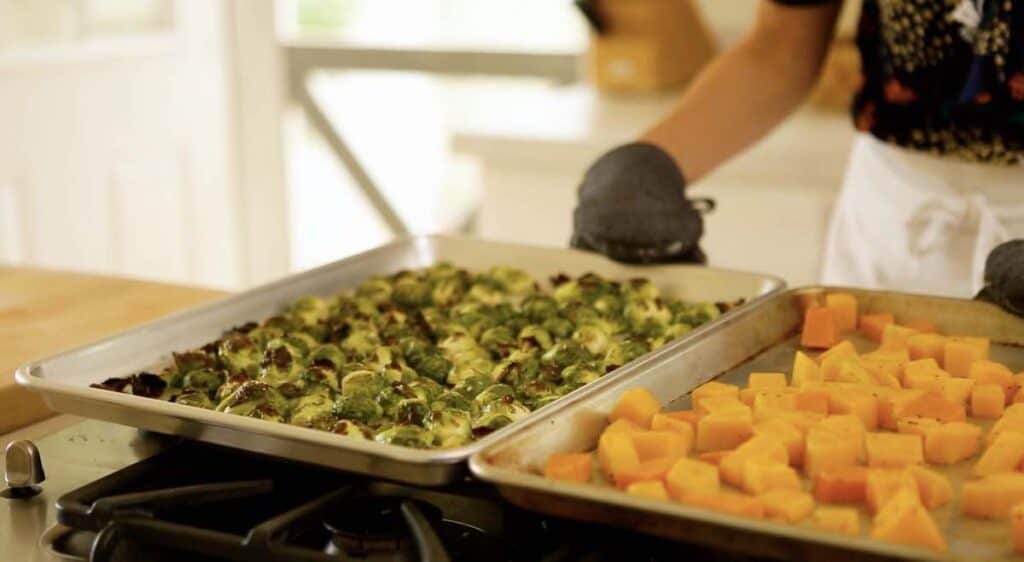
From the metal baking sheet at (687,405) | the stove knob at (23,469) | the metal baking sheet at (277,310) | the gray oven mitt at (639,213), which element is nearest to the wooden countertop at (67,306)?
the metal baking sheet at (277,310)

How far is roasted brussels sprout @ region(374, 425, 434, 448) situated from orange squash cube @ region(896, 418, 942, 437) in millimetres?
380

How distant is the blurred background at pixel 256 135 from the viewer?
267 centimetres

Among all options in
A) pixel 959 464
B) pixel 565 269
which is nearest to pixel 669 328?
pixel 565 269

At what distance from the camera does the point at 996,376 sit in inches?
45.1

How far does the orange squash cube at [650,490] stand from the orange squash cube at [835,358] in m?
0.33

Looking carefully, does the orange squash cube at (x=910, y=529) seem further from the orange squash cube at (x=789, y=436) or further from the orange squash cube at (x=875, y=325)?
the orange squash cube at (x=875, y=325)

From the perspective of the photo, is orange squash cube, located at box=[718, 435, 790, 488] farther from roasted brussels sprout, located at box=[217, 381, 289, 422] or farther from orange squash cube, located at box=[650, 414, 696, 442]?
roasted brussels sprout, located at box=[217, 381, 289, 422]

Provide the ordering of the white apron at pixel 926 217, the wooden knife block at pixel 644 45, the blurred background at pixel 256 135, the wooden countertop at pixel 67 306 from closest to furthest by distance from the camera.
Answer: the wooden countertop at pixel 67 306 < the white apron at pixel 926 217 < the blurred background at pixel 256 135 < the wooden knife block at pixel 644 45

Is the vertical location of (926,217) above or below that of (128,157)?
above

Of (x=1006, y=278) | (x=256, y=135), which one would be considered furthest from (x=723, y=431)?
(x=256, y=135)

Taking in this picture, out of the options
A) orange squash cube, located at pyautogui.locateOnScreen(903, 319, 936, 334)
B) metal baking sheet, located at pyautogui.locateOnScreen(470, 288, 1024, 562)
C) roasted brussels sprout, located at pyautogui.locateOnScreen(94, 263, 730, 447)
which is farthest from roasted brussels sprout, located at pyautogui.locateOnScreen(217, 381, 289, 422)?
orange squash cube, located at pyautogui.locateOnScreen(903, 319, 936, 334)

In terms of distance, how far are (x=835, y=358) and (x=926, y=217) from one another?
22.9 inches

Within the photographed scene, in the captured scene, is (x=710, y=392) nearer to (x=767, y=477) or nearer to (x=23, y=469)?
(x=767, y=477)

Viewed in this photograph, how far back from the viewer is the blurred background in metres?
2.67
